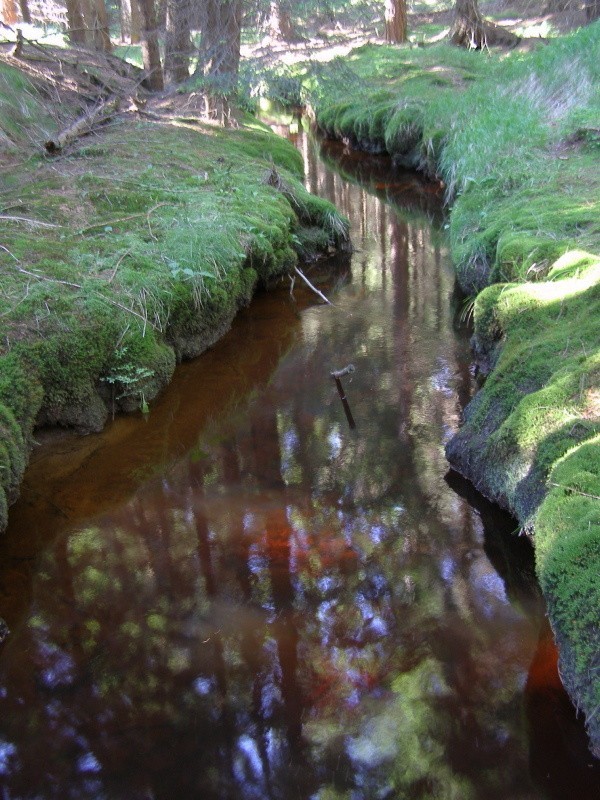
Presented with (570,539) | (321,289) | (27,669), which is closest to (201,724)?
(27,669)

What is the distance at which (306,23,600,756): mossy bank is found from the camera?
3.27 metres

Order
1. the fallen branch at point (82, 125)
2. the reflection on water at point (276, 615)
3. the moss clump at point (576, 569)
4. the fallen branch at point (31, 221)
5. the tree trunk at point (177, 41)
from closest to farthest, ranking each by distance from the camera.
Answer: the moss clump at point (576, 569), the reflection on water at point (276, 615), the fallen branch at point (31, 221), the fallen branch at point (82, 125), the tree trunk at point (177, 41)

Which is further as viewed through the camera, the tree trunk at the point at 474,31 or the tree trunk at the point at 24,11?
the tree trunk at the point at 24,11

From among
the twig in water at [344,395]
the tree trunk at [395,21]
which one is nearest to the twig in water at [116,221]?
the twig in water at [344,395]

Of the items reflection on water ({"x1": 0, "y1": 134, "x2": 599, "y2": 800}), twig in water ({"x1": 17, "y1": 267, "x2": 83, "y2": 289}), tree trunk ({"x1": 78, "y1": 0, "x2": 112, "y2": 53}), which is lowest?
reflection on water ({"x1": 0, "y1": 134, "x2": 599, "y2": 800})

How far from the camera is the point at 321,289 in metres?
9.03

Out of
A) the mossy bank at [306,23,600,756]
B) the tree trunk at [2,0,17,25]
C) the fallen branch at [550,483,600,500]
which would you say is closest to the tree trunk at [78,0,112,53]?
the mossy bank at [306,23,600,756]

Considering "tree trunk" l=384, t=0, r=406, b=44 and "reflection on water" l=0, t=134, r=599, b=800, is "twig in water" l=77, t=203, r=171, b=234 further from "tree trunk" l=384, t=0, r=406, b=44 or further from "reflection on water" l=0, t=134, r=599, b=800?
"tree trunk" l=384, t=0, r=406, b=44

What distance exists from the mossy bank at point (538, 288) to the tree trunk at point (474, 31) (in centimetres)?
689

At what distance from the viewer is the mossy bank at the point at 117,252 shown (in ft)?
18.4

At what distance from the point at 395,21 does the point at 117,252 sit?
2010cm

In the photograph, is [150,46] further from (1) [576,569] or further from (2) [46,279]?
(1) [576,569]

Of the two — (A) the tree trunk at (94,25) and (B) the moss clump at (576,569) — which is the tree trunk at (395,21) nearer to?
(A) the tree trunk at (94,25)

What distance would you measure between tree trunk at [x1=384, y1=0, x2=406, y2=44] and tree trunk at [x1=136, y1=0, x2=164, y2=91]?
12429mm
